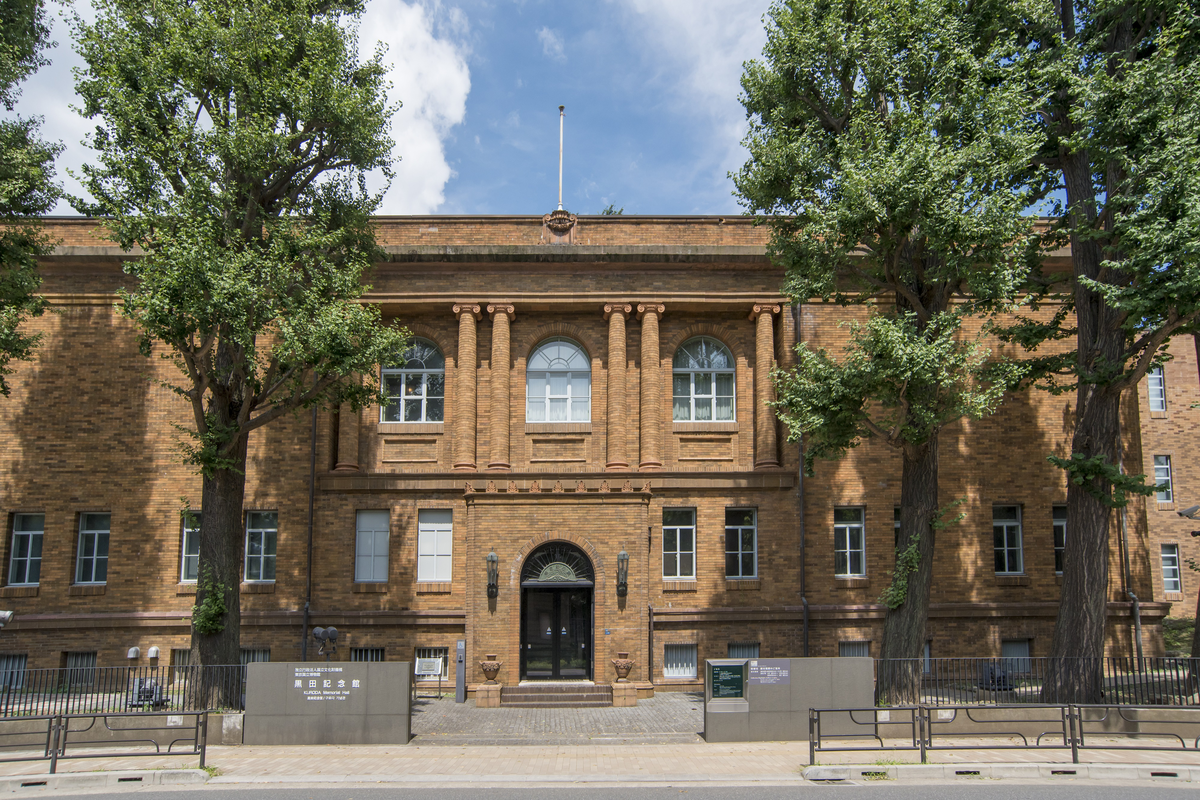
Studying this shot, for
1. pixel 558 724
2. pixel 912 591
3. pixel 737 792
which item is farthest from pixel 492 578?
pixel 912 591

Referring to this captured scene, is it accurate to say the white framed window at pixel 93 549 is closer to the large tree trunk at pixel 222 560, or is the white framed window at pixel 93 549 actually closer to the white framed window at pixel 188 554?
the white framed window at pixel 188 554

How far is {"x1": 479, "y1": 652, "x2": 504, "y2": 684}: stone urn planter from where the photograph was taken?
60.3 ft

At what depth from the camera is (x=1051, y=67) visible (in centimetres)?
1559

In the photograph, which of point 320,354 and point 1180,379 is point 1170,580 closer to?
point 1180,379

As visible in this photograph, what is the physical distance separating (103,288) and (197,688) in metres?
12.4

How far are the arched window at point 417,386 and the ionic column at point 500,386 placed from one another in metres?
1.69

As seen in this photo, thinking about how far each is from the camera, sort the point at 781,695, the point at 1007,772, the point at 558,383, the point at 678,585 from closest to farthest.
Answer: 1. the point at 1007,772
2. the point at 781,695
3. the point at 678,585
4. the point at 558,383

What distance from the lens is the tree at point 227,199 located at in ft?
50.5

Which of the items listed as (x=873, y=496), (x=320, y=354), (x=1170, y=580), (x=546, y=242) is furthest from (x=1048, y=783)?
(x=1170, y=580)

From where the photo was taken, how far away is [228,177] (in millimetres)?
16625

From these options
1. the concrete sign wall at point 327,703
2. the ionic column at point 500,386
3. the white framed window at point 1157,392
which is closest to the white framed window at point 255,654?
the concrete sign wall at point 327,703

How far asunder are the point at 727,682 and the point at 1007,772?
15.3 ft

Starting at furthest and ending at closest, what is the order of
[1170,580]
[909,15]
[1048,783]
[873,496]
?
[1170,580], [873,496], [909,15], [1048,783]

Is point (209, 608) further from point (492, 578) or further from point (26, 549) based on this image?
point (26, 549)
